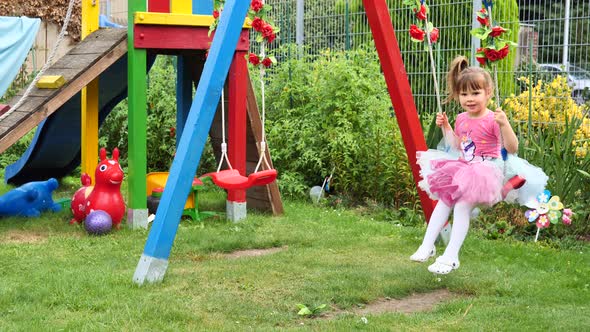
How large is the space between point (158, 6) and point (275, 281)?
9.38ft

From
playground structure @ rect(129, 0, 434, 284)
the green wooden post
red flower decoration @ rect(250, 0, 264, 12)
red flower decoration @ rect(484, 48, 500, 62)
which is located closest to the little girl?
red flower decoration @ rect(484, 48, 500, 62)

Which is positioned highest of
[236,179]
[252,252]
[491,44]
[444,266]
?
[491,44]

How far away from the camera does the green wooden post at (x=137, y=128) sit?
646cm

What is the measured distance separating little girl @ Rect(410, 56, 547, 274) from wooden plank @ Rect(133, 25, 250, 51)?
2545 mm

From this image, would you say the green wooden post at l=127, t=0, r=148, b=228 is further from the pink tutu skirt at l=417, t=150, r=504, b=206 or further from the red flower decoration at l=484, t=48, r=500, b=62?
the red flower decoration at l=484, t=48, r=500, b=62

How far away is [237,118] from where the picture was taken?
684 cm

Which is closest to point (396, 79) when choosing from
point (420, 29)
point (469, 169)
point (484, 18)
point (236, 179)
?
point (420, 29)

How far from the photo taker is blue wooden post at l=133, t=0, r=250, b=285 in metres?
4.59

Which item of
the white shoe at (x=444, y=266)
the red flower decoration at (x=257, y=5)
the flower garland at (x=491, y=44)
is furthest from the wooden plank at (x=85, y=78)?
the white shoe at (x=444, y=266)

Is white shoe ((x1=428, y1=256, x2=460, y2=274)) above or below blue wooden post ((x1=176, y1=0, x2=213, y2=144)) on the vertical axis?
below

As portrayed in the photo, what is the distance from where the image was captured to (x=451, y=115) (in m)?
6.96

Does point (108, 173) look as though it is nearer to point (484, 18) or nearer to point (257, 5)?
point (257, 5)

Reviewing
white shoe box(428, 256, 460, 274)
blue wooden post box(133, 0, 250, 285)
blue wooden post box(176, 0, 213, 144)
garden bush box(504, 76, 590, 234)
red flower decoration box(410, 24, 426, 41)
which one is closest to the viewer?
white shoe box(428, 256, 460, 274)

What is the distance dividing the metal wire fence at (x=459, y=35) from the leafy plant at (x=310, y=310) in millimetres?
2742
